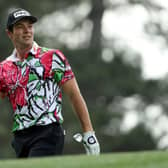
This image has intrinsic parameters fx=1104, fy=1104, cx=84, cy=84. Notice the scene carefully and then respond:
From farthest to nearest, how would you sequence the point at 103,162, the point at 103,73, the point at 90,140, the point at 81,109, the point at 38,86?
1. the point at 103,73
2. the point at 90,140
3. the point at 81,109
4. the point at 38,86
5. the point at 103,162

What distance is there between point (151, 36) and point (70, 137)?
22.7ft

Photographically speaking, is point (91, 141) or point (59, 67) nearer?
point (59, 67)

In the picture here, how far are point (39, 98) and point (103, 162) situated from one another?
82.3 inches

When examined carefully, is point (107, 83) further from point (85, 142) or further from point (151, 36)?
point (85, 142)

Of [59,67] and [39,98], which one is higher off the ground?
[59,67]

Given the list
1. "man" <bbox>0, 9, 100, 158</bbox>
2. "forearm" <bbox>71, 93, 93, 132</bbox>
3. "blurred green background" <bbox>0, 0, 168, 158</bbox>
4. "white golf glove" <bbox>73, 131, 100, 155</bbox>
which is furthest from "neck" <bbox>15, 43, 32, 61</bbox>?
"blurred green background" <bbox>0, 0, 168, 158</bbox>

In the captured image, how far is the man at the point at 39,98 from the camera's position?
10289 mm

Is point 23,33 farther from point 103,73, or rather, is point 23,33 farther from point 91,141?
point 103,73

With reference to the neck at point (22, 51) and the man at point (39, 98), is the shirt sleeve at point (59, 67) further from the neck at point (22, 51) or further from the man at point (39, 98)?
the neck at point (22, 51)

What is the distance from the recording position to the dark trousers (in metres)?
10.3

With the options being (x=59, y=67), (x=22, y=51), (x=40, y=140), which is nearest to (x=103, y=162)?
(x=40, y=140)

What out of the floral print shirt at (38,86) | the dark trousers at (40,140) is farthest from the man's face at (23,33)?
Result: the dark trousers at (40,140)

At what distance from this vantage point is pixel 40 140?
33.8 feet

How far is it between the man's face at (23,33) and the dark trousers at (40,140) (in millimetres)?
850
